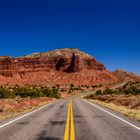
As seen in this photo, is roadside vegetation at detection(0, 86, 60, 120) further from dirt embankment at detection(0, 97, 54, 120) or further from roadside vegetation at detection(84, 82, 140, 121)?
roadside vegetation at detection(84, 82, 140, 121)

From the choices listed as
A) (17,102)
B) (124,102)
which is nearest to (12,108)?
(17,102)

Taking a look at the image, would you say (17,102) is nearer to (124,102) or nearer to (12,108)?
(12,108)

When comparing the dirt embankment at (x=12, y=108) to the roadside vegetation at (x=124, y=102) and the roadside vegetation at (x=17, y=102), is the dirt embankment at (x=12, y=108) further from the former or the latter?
the roadside vegetation at (x=124, y=102)

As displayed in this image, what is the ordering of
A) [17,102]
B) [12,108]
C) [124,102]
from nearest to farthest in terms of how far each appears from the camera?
[12,108] → [17,102] → [124,102]

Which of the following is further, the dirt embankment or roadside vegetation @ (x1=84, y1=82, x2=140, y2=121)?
roadside vegetation @ (x1=84, y1=82, x2=140, y2=121)

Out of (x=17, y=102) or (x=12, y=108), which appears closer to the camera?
(x=12, y=108)

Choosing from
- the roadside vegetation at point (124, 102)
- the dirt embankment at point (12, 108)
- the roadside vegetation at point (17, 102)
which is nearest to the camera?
the dirt embankment at point (12, 108)

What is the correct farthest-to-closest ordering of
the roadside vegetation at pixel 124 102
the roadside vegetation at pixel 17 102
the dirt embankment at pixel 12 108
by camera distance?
1. the roadside vegetation at pixel 17 102
2. the roadside vegetation at pixel 124 102
3. the dirt embankment at pixel 12 108

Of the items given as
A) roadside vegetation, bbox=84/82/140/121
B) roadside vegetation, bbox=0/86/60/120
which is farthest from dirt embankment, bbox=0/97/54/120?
roadside vegetation, bbox=84/82/140/121

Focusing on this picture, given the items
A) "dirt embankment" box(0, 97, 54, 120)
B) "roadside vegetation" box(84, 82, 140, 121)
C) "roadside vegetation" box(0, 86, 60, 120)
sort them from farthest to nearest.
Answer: "roadside vegetation" box(0, 86, 60, 120)
"roadside vegetation" box(84, 82, 140, 121)
"dirt embankment" box(0, 97, 54, 120)

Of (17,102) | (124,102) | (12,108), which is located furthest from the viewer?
(124,102)

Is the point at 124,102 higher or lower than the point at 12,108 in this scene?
higher

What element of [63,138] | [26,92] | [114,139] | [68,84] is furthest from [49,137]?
[68,84]

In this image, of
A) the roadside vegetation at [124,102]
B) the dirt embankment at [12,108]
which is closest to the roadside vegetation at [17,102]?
the dirt embankment at [12,108]
